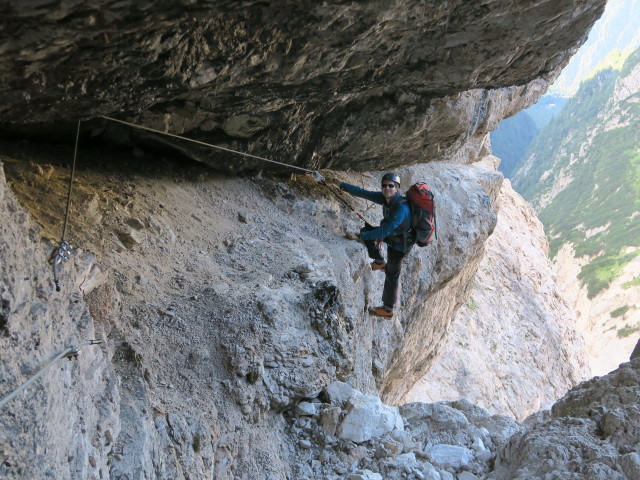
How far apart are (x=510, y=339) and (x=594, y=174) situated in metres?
44.9

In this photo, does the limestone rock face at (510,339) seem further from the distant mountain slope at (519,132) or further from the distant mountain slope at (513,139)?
the distant mountain slope at (513,139)

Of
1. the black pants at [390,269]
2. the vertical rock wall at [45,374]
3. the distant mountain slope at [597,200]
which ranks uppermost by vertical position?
the distant mountain slope at [597,200]

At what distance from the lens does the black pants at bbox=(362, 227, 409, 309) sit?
9.05 m

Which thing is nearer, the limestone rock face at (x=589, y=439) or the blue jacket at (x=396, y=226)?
the limestone rock face at (x=589, y=439)

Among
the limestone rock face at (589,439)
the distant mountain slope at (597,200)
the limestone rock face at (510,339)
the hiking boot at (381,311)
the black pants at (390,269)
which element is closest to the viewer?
the limestone rock face at (589,439)

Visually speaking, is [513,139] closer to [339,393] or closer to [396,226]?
[396,226]

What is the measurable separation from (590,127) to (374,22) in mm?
70994

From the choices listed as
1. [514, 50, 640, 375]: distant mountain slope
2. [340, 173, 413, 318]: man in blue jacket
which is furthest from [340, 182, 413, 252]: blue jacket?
[514, 50, 640, 375]: distant mountain slope

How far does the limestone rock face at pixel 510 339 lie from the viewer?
71.6 feet

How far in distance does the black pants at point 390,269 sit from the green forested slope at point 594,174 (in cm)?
4543

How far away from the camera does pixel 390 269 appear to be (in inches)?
363

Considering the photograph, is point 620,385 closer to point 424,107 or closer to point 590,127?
point 424,107

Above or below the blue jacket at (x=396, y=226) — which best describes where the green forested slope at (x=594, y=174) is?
above

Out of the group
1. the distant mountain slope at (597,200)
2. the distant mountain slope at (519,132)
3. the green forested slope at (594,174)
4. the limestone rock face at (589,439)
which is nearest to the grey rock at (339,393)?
the limestone rock face at (589,439)
